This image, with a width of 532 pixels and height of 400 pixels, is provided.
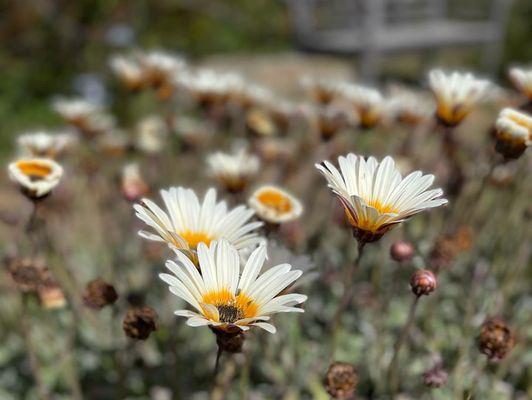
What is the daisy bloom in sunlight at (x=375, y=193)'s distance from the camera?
4.06 ft

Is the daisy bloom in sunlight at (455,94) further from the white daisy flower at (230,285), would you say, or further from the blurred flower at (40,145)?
the blurred flower at (40,145)

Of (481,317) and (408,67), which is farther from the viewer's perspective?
(408,67)

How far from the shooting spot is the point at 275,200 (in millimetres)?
1659

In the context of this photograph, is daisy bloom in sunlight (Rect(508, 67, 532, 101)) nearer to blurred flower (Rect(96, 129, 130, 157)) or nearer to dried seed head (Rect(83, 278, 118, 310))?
dried seed head (Rect(83, 278, 118, 310))

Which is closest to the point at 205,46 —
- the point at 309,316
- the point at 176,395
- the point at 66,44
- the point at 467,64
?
the point at 66,44

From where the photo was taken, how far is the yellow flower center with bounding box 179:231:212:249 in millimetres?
1418

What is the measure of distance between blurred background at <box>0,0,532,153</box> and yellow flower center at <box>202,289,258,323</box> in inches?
178

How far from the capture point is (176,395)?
1864 mm

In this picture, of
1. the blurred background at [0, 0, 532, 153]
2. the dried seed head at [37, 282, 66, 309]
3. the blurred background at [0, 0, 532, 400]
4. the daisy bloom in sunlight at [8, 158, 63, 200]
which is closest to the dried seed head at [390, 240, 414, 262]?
the blurred background at [0, 0, 532, 400]

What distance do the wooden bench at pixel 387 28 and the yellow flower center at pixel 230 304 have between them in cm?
553

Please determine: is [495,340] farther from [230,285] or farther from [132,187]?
[132,187]

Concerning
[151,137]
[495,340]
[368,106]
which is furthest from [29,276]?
[151,137]

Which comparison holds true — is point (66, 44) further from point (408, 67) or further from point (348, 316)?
point (348, 316)

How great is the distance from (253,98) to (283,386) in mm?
1288
